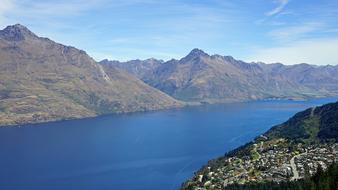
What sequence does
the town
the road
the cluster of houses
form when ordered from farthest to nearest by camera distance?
the cluster of houses, the town, the road

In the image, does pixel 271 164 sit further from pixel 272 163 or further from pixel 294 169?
pixel 294 169

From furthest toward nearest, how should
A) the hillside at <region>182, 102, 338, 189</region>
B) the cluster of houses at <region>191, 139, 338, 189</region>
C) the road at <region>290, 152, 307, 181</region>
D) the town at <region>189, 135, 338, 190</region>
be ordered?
the cluster of houses at <region>191, 139, 338, 189</region>, the town at <region>189, 135, 338, 190</region>, the hillside at <region>182, 102, 338, 189</region>, the road at <region>290, 152, 307, 181</region>

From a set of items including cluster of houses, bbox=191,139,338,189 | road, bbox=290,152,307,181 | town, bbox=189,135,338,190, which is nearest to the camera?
road, bbox=290,152,307,181

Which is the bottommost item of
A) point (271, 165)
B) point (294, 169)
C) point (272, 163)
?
point (271, 165)

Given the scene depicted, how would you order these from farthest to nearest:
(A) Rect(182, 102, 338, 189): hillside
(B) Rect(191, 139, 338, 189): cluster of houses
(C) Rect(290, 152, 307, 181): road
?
(B) Rect(191, 139, 338, 189): cluster of houses
(A) Rect(182, 102, 338, 189): hillside
(C) Rect(290, 152, 307, 181): road

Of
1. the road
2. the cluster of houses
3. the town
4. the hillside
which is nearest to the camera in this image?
the road

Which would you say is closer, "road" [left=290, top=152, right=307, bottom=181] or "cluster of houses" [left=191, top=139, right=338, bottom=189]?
"road" [left=290, top=152, right=307, bottom=181]

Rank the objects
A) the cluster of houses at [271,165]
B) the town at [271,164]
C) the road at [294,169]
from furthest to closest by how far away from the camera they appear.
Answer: the cluster of houses at [271,165], the town at [271,164], the road at [294,169]

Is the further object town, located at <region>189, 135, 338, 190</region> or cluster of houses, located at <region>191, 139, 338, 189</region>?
cluster of houses, located at <region>191, 139, 338, 189</region>

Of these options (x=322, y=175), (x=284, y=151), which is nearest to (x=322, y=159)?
(x=284, y=151)

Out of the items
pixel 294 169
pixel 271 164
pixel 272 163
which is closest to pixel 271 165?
pixel 271 164
